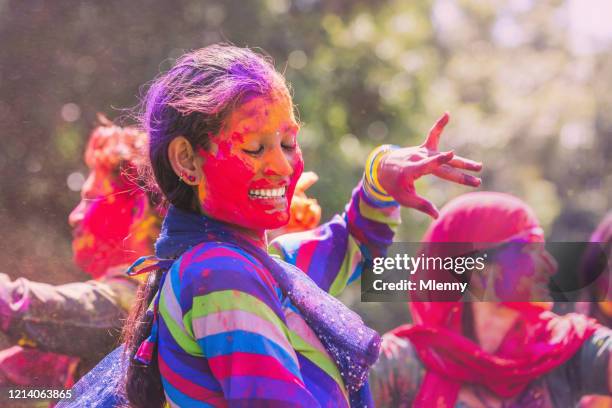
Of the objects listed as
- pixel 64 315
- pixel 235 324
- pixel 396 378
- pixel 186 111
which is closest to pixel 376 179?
pixel 186 111

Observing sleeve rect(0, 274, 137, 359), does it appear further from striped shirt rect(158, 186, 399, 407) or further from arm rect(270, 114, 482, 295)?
striped shirt rect(158, 186, 399, 407)

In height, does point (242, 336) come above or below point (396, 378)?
above

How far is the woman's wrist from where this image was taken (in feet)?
5.59

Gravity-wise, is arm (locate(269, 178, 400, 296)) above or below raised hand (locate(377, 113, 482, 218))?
below

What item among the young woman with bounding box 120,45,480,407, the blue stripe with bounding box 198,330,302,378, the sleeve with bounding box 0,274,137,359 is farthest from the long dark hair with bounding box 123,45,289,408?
the sleeve with bounding box 0,274,137,359

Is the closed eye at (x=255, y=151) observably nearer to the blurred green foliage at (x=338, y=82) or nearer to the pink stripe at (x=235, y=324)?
the pink stripe at (x=235, y=324)

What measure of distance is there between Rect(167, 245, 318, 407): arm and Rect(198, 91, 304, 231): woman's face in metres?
0.14

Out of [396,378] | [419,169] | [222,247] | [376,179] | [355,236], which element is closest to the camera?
[222,247]

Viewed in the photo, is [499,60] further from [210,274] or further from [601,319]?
[210,274]

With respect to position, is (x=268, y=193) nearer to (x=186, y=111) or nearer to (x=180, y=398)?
(x=186, y=111)

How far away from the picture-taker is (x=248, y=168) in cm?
125

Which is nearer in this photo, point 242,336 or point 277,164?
point 242,336

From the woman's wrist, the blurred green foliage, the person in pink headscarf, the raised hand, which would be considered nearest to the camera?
the raised hand

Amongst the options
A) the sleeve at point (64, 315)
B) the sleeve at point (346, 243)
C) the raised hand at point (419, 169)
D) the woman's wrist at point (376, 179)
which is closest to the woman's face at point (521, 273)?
the sleeve at point (346, 243)
